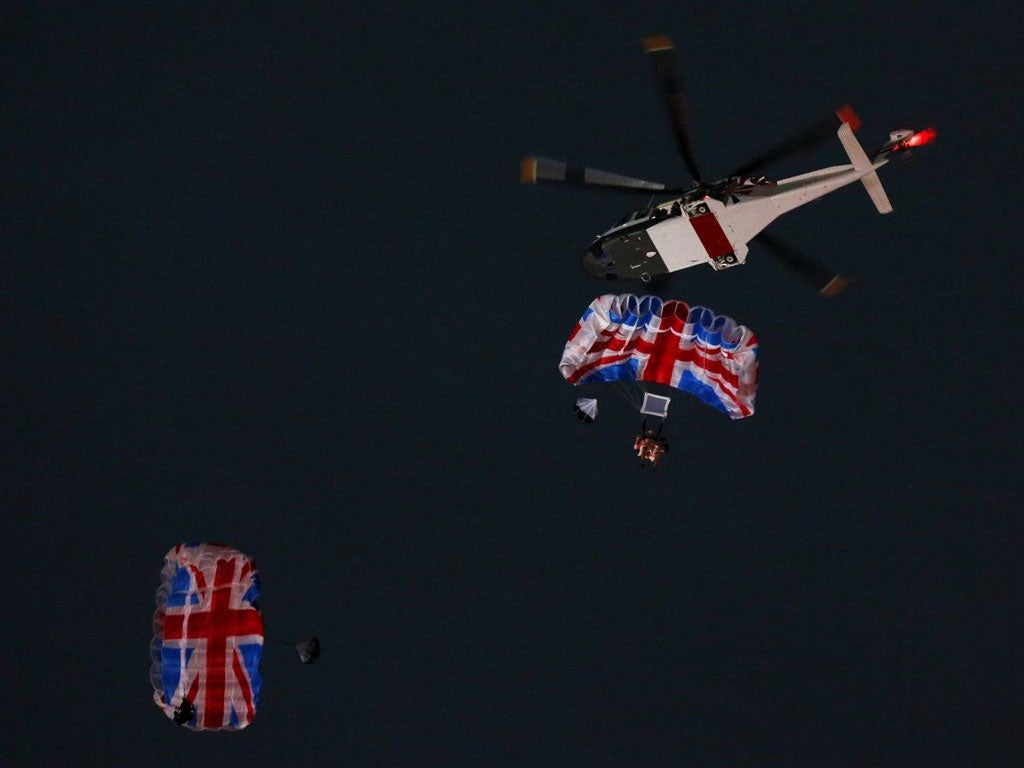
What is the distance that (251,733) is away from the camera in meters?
56.7

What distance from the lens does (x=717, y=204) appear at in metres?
47.9

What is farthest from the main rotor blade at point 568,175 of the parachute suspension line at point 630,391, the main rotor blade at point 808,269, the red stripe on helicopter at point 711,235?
the parachute suspension line at point 630,391

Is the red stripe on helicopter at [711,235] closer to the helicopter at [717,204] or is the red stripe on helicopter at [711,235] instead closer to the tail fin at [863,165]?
the helicopter at [717,204]

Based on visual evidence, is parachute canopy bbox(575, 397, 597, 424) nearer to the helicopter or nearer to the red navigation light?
the helicopter

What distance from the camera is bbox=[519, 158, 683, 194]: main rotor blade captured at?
151 feet

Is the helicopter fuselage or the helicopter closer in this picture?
the helicopter

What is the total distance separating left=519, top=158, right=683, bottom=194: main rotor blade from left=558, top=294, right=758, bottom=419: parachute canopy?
16.5 ft

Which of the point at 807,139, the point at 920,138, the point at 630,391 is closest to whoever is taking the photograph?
the point at 807,139

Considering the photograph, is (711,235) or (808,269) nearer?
(808,269)

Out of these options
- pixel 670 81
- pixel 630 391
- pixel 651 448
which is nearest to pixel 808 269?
pixel 651 448

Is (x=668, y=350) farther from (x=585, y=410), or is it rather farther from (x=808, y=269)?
(x=808, y=269)

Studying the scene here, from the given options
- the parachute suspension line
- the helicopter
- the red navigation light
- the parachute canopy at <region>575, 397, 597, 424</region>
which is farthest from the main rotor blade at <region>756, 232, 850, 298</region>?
the parachute canopy at <region>575, 397, 597, 424</region>

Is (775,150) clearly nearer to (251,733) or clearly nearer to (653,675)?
(653,675)

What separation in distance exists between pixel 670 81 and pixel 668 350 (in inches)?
414
